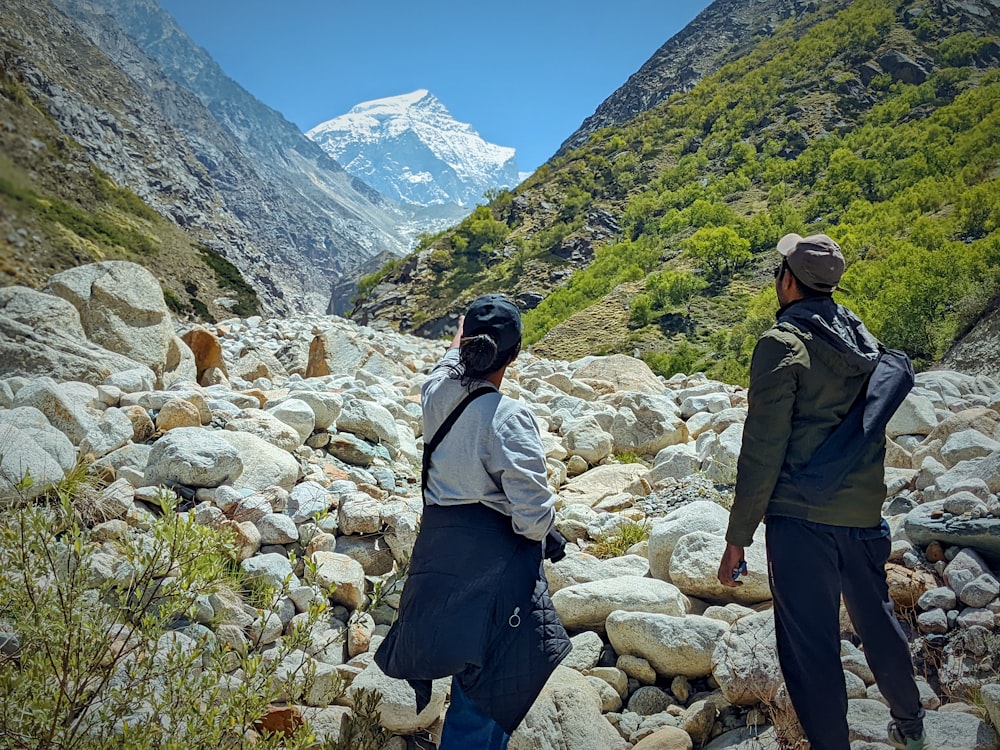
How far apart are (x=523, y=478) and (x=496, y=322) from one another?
0.52 meters

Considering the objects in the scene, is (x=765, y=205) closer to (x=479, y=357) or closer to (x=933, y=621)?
(x=933, y=621)

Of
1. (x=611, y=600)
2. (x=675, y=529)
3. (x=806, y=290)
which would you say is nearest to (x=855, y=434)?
(x=806, y=290)

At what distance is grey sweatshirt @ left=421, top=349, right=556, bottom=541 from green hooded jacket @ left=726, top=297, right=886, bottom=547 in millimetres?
721

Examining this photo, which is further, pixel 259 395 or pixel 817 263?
pixel 259 395

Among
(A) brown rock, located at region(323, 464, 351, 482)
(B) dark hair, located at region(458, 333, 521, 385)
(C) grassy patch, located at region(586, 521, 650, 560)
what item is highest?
(B) dark hair, located at region(458, 333, 521, 385)

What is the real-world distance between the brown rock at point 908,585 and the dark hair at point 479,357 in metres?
2.48

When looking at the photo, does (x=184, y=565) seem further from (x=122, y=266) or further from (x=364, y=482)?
(x=122, y=266)

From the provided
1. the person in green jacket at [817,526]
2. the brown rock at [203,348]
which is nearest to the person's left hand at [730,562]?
the person in green jacket at [817,526]

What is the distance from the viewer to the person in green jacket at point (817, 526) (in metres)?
2.09

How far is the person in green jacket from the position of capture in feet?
6.84

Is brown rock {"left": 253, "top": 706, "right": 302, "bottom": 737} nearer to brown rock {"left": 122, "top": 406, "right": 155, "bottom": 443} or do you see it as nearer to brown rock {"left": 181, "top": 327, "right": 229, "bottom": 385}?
brown rock {"left": 122, "top": 406, "right": 155, "bottom": 443}

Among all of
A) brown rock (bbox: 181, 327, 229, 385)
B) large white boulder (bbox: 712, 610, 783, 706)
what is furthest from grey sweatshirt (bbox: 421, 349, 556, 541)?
brown rock (bbox: 181, 327, 229, 385)

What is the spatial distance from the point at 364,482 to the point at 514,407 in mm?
3660

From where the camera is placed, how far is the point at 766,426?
2139 millimetres
